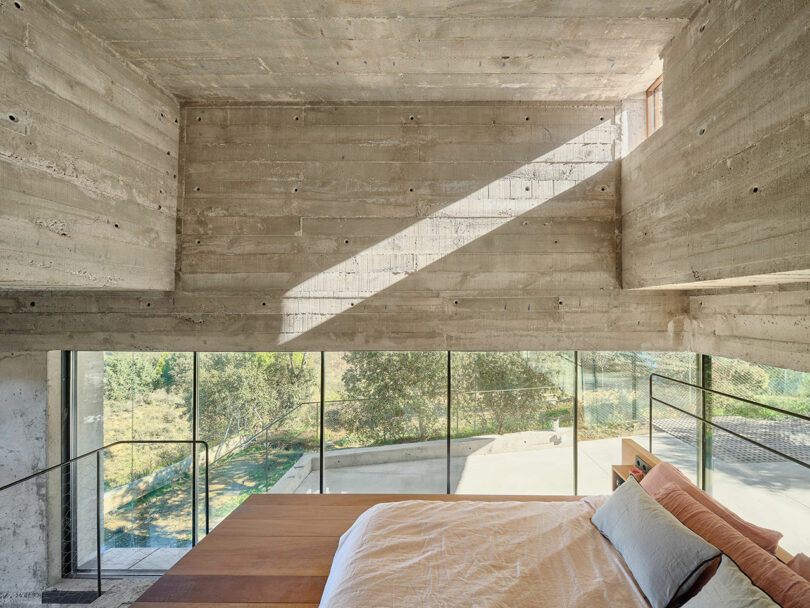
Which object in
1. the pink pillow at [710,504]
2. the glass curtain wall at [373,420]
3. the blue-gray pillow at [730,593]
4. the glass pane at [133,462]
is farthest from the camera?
the glass pane at [133,462]

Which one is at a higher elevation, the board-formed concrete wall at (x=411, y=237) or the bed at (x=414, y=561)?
the board-formed concrete wall at (x=411, y=237)

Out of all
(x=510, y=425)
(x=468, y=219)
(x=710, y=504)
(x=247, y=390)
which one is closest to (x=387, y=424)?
(x=510, y=425)

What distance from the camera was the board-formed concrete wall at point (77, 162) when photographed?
6.26 ft

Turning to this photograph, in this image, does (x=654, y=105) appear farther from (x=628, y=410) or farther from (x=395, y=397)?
(x=395, y=397)

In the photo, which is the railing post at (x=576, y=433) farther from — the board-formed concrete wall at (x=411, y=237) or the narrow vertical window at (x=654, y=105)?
the narrow vertical window at (x=654, y=105)

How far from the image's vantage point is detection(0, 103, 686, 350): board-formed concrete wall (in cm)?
291

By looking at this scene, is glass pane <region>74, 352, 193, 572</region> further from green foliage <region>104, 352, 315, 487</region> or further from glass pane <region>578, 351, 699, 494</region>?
glass pane <region>578, 351, 699, 494</region>

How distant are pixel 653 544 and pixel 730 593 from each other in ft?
1.11

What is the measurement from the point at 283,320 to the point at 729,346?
3.15m

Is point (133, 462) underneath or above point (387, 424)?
underneath

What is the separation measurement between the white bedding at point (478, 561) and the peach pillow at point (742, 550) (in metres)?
0.38

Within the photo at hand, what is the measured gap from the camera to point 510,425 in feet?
10.6

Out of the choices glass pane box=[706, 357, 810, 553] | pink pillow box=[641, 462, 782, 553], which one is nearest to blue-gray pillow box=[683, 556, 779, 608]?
pink pillow box=[641, 462, 782, 553]

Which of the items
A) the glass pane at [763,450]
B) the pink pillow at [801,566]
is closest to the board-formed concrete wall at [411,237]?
the glass pane at [763,450]
